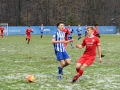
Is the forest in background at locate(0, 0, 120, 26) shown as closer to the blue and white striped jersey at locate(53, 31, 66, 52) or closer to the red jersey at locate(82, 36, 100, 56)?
the blue and white striped jersey at locate(53, 31, 66, 52)

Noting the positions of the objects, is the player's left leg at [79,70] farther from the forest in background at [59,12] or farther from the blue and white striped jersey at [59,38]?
the forest in background at [59,12]

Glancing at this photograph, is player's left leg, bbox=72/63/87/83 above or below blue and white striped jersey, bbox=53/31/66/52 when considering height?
below

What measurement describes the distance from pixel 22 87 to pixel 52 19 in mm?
71988

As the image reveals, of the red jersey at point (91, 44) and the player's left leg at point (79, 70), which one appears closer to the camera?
the player's left leg at point (79, 70)

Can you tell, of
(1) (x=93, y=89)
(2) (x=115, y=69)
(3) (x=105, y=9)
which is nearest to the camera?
(1) (x=93, y=89)

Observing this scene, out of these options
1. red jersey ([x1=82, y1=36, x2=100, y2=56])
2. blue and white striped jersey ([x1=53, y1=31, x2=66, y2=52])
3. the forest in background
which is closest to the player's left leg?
red jersey ([x1=82, y1=36, x2=100, y2=56])

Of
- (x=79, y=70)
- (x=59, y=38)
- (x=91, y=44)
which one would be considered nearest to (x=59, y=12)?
(x=59, y=38)

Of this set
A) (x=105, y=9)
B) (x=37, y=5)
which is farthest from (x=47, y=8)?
(x=105, y=9)

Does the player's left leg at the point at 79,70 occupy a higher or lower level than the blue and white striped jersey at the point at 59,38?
lower

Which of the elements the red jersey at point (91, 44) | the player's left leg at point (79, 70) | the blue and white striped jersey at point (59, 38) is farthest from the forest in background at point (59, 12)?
the player's left leg at point (79, 70)

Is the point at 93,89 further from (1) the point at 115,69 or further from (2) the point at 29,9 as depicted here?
(2) the point at 29,9

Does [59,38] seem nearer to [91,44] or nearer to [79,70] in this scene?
[91,44]

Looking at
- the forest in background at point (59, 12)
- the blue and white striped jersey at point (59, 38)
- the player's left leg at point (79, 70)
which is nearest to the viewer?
the player's left leg at point (79, 70)

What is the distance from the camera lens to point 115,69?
48.2 ft
